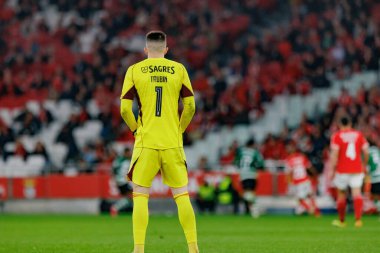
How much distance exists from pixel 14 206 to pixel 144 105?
1984 centimetres

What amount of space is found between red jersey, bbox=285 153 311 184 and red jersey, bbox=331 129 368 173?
19.3 feet

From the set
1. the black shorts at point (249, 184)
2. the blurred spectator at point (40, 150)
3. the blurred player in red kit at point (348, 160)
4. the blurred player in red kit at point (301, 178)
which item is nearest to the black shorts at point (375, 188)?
the blurred player in red kit at point (301, 178)

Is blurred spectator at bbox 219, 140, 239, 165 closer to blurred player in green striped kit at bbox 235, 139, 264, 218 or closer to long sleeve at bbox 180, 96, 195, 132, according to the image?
blurred player in green striped kit at bbox 235, 139, 264, 218

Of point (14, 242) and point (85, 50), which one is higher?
point (85, 50)

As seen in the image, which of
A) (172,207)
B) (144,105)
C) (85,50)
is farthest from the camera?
(85,50)

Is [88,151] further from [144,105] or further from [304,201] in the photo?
[144,105]

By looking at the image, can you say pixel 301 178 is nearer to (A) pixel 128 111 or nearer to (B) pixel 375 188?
(B) pixel 375 188

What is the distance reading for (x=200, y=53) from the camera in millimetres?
35719

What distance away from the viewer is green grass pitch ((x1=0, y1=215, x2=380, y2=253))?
1409 centimetres

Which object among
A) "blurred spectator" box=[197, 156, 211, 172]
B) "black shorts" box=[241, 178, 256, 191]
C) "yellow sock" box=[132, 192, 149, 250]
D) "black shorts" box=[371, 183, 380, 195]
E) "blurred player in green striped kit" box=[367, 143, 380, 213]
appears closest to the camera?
"yellow sock" box=[132, 192, 149, 250]

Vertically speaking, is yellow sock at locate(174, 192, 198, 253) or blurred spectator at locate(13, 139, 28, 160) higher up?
blurred spectator at locate(13, 139, 28, 160)

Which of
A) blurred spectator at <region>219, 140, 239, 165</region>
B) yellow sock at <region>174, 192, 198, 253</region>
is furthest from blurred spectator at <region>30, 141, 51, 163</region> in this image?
yellow sock at <region>174, 192, 198, 253</region>

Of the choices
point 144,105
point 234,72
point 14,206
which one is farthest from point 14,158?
point 144,105

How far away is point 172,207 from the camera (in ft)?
96.3
